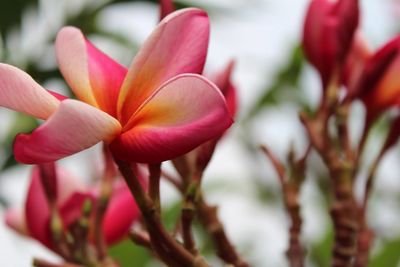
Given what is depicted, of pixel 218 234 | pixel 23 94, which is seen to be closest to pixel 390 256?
pixel 218 234

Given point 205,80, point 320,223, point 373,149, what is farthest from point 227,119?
point 373,149

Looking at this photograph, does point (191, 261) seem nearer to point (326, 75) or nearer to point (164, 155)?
point (164, 155)

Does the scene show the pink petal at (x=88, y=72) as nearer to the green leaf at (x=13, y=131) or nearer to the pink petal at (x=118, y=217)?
the pink petal at (x=118, y=217)

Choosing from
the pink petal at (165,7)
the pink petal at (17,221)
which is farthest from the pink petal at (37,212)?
the pink petal at (165,7)

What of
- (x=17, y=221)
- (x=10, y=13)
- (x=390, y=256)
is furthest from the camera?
(x=10, y=13)

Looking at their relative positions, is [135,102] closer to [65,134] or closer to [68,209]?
[65,134]

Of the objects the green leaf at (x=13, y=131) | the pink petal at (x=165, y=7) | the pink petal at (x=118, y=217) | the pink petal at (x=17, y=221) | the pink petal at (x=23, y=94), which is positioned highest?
the pink petal at (x=165, y=7)
